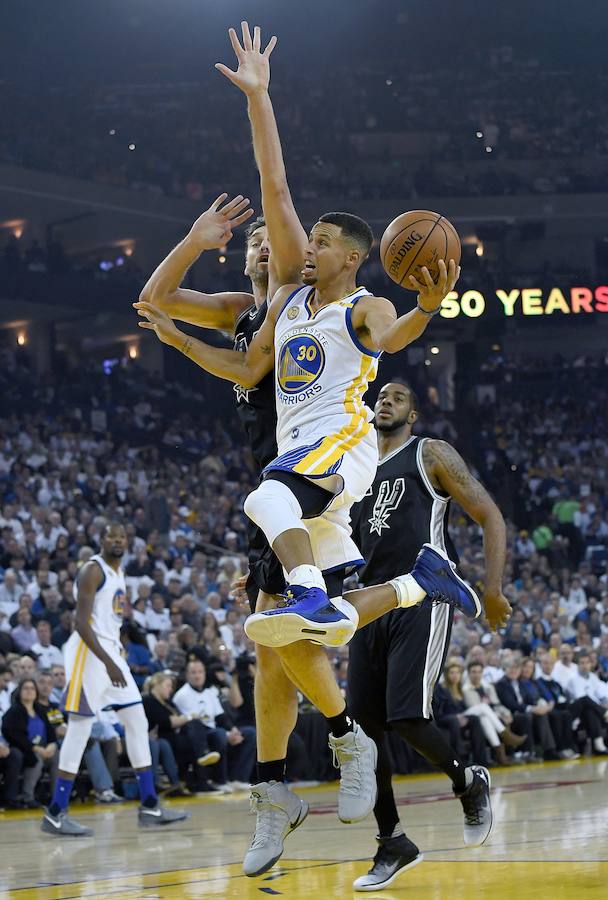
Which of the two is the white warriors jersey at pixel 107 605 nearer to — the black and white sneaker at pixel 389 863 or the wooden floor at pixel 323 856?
the wooden floor at pixel 323 856

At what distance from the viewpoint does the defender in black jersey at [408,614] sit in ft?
17.5

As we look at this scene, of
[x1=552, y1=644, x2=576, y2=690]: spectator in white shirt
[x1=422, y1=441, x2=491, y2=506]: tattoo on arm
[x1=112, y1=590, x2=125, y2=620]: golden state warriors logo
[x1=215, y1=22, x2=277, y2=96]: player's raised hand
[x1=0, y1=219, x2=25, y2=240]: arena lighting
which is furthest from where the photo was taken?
[x1=0, y1=219, x2=25, y2=240]: arena lighting

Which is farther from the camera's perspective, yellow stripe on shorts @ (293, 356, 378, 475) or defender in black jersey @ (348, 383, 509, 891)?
defender in black jersey @ (348, 383, 509, 891)

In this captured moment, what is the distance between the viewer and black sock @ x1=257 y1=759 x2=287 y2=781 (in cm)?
467

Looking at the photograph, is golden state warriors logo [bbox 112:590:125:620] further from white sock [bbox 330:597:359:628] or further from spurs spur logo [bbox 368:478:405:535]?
white sock [bbox 330:597:359:628]

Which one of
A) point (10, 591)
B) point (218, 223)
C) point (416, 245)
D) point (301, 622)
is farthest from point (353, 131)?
point (301, 622)

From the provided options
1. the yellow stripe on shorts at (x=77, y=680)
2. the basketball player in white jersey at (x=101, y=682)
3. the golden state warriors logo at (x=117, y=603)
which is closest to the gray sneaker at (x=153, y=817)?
the basketball player in white jersey at (x=101, y=682)

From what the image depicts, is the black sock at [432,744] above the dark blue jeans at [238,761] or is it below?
above

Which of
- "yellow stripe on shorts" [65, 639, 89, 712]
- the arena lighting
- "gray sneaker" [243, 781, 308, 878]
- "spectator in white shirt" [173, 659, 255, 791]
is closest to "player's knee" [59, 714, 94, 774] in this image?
"yellow stripe on shorts" [65, 639, 89, 712]

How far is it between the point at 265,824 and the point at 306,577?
1.00 meters

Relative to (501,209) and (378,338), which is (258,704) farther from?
(501,209)

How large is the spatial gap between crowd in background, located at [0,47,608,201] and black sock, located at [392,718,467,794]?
24.3 m

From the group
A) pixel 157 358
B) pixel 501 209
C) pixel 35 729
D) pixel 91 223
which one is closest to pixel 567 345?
pixel 501 209

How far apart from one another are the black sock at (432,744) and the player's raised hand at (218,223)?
2185 mm
